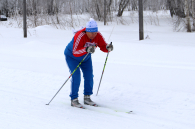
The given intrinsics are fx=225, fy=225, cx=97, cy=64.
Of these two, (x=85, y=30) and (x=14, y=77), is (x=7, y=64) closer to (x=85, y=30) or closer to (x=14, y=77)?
(x=14, y=77)

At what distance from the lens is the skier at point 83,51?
3867 millimetres

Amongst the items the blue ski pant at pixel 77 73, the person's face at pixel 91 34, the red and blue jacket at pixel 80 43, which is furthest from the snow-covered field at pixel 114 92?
the person's face at pixel 91 34

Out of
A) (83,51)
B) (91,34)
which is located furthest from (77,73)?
(91,34)

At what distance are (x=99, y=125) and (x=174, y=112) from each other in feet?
4.64

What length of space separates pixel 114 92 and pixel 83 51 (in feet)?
5.67

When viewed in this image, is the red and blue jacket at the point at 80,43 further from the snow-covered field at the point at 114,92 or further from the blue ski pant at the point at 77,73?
the snow-covered field at the point at 114,92

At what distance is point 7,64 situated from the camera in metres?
8.16

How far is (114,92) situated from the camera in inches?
204

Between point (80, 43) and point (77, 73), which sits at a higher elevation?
point (80, 43)

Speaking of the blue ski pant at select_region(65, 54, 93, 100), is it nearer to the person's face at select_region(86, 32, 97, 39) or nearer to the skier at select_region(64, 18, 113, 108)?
the skier at select_region(64, 18, 113, 108)

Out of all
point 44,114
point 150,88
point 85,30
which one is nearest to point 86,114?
point 44,114

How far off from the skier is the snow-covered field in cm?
36

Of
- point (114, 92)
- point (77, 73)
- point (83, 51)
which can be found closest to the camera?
point (83, 51)

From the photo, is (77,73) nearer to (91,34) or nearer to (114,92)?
(91,34)
